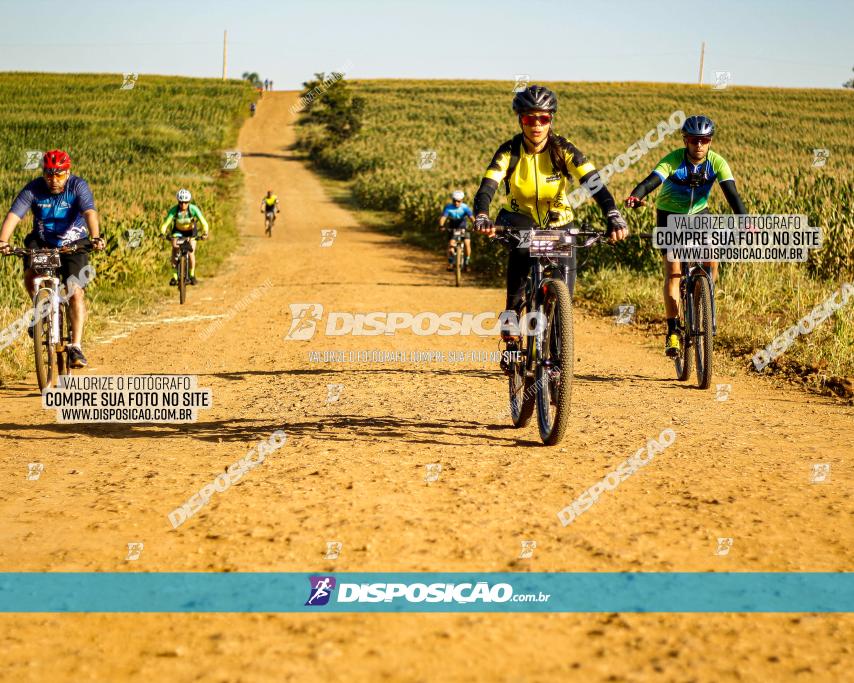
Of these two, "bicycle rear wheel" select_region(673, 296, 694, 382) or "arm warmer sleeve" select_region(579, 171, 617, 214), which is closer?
"arm warmer sleeve" select_region(579, 171, 617, 214)

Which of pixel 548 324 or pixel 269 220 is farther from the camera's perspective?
pixel 269 220

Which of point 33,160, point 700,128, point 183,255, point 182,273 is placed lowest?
point 182,273

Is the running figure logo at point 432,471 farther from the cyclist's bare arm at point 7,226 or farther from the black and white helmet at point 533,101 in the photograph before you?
the cyclist's bare arm at point 7,226

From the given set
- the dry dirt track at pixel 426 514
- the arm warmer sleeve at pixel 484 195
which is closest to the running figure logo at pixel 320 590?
the dry dirt track at pixel 426 514

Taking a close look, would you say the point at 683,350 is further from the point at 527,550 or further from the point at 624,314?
the point at 527,550

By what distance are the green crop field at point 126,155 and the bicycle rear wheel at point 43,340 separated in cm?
132

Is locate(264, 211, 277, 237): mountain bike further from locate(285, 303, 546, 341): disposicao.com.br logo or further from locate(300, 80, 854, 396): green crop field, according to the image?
locate(285, 303, 546, 341): disposicao.com.br logo

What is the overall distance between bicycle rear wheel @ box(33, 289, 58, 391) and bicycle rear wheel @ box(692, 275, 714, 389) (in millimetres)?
6403

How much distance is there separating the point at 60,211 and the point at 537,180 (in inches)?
195

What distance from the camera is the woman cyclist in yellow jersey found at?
606 centimetres

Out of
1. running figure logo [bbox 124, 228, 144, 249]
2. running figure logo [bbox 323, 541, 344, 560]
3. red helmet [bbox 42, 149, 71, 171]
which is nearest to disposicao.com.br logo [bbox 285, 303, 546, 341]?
red helmet [bbox 42, 149, 71, 171]

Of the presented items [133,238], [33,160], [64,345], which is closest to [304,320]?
[64,345]

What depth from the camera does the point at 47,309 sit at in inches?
336

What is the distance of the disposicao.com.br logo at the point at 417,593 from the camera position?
135 inches
